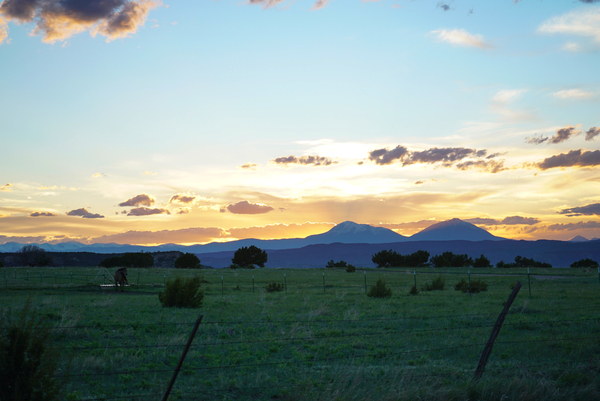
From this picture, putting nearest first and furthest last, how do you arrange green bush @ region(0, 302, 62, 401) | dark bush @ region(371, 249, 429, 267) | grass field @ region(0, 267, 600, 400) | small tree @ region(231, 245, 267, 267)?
green bush @ region(0, 302, 62, 401)
grass field @ region(0, 267, 600, 400)
dark bush @ region(371, 249, 429, 267)
small tree @ region(231, 245, 267, 267)

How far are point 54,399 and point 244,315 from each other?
1405cm

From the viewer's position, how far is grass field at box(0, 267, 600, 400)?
855cm

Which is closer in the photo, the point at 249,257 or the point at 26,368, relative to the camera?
the point at 26,368

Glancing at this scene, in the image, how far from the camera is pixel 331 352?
41.4 ft

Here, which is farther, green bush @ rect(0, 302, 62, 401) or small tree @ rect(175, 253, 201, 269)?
small tree @ rect(175, 253, 201, 269)


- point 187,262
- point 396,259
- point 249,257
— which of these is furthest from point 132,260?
point 396,259

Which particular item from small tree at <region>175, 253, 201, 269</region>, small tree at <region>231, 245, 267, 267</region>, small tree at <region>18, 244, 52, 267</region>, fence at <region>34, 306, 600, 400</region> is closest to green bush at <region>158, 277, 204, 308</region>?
fence at <region>34, 306, 600, 400</region>

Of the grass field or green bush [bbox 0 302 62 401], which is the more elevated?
green bush [bbox 0 302 62 401]

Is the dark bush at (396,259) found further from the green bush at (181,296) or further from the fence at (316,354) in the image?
the fence at (316,354)

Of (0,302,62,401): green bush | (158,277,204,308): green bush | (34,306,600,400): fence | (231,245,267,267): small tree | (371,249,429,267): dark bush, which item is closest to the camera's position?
(0,302,62,401): green bush

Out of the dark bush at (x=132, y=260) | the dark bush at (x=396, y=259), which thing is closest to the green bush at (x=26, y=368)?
the dark bush at (x=396, y=259)

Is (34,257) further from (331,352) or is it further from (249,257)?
(331,352)

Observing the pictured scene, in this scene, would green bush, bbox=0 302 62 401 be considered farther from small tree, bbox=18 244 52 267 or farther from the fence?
small tree, bbox=18 244 52 267

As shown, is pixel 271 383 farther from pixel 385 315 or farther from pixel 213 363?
pixel 385 315
